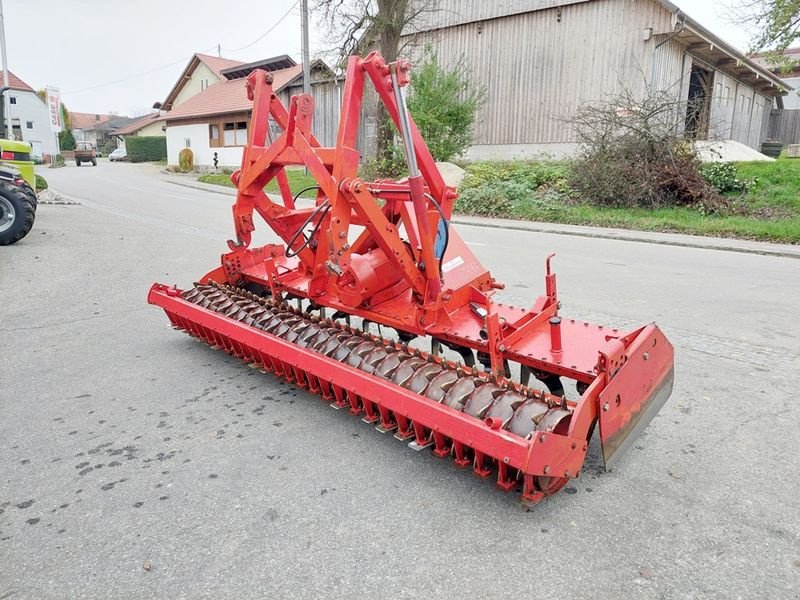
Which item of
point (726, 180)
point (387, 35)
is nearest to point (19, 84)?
point (387, 35)

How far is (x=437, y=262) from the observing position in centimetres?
399

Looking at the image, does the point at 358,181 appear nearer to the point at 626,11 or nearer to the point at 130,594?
the point at 130,594

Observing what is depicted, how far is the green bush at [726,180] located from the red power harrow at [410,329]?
41.5ft

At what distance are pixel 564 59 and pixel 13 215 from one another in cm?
1740

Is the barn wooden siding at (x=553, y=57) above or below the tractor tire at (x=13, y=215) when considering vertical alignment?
above

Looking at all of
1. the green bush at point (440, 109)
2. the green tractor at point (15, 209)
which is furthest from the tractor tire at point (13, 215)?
the green bush at point (440, 109)

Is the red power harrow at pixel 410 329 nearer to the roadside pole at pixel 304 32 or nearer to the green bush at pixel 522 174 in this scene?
the green bush at pixel 522 174

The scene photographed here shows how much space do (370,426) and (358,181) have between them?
58.5 inches

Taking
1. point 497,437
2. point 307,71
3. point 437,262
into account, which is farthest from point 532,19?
point 497,437

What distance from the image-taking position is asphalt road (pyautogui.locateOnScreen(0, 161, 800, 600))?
93.0 inches

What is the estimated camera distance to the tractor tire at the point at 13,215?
390 inches

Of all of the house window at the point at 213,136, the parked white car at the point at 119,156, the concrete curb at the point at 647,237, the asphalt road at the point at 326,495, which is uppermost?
the house window at the point at 213,136

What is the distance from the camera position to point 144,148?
57.3 metres

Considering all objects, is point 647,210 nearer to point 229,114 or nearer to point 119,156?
point 229,114
